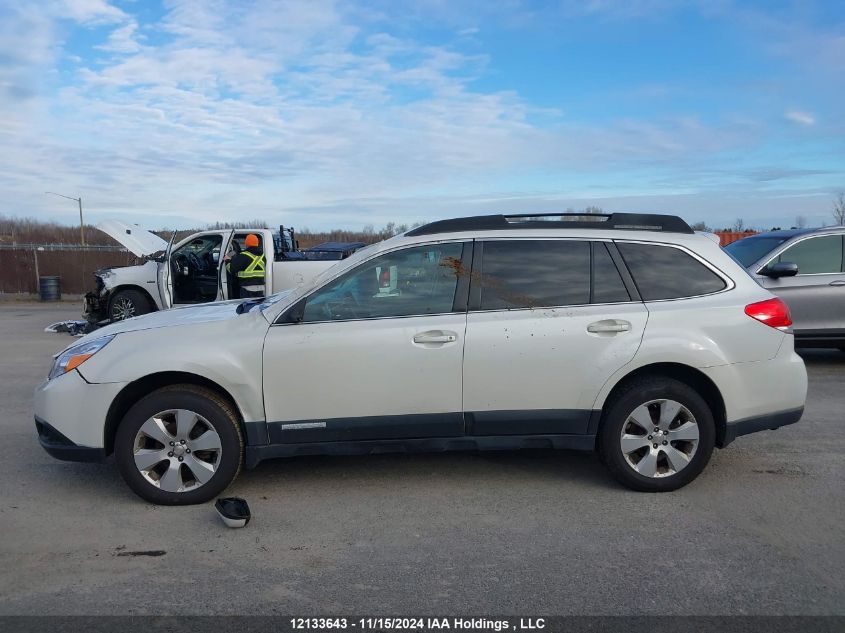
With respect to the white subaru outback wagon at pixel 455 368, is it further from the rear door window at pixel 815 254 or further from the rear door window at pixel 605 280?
the rear door window at pixel 815 254

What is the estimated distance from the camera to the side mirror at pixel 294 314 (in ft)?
14.4

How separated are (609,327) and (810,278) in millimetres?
5570

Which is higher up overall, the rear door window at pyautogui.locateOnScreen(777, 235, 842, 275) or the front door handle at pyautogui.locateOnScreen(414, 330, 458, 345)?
the rear door window at pyautogui.locateOnScreen(777, 235, 842, 275)

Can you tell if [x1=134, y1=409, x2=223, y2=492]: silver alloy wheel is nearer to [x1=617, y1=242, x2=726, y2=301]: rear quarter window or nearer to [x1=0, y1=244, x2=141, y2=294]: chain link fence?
[x1=617, y1=242, x2=726, y2=301]: rear quarter window

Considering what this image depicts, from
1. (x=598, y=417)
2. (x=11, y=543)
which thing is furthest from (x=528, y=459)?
(x=11, y=543)

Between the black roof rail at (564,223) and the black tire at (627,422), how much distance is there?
110cm

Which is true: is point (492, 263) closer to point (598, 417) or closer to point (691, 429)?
point (598, 417)

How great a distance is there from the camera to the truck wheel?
12266 millimetres

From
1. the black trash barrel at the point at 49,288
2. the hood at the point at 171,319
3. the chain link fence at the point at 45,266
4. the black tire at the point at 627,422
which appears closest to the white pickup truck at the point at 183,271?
the hood at the point at 171,319

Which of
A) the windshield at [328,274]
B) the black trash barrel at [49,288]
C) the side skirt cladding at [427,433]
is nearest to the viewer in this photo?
the side skirt cladding at [427,433]

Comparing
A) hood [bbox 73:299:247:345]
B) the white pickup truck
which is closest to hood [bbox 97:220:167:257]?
the white pickup truck

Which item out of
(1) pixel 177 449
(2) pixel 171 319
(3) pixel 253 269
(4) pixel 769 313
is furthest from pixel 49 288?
(4) pixel 769 313

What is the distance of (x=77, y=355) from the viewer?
4438 millimetres

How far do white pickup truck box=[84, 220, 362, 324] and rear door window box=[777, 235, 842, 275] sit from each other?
6.36 metres
